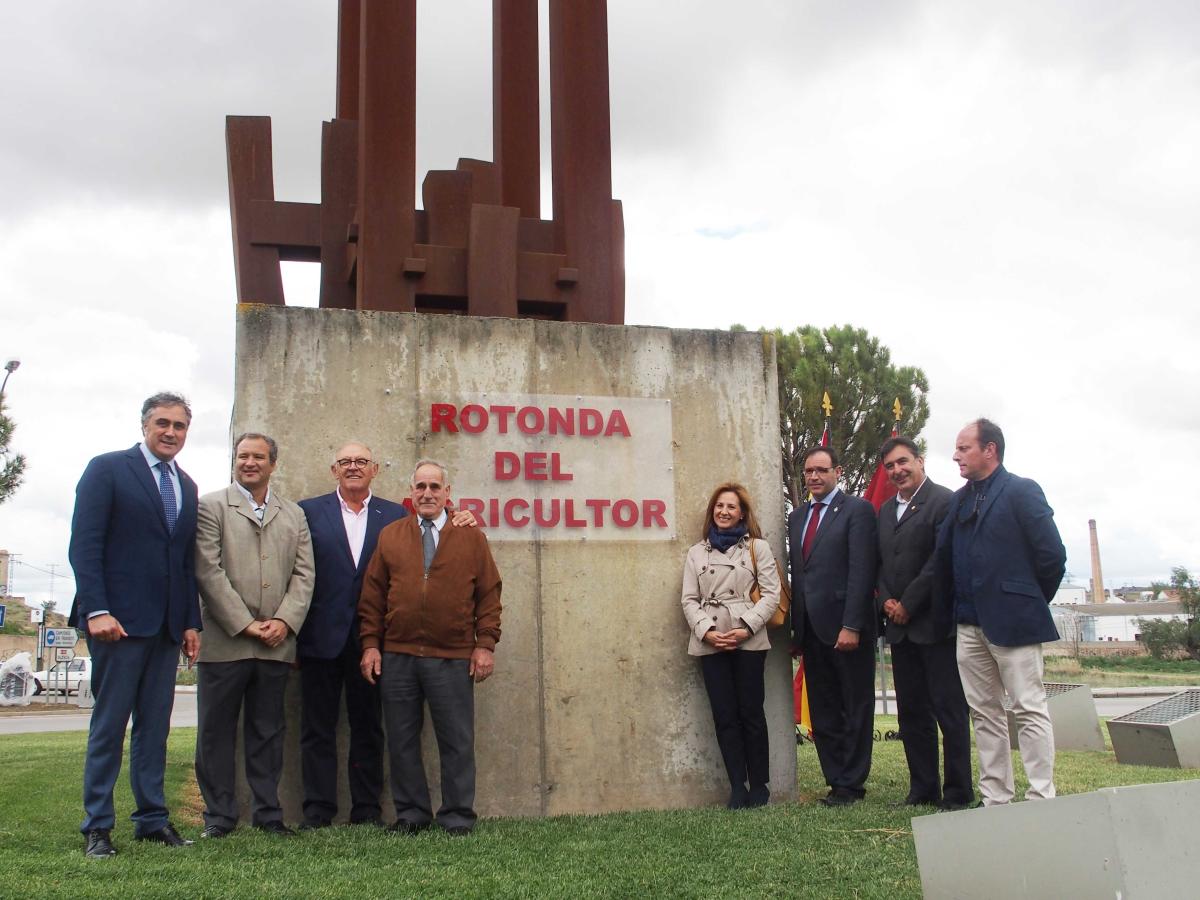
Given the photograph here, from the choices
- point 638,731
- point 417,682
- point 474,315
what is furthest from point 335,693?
point 474,315

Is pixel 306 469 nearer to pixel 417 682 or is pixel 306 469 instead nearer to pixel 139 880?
pixel 417 682

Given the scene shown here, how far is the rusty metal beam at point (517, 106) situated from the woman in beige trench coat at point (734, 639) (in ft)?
9.53

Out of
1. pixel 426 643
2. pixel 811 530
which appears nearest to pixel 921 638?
pixel 811 530

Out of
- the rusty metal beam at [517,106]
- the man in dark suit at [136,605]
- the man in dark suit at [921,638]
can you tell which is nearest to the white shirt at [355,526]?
the man in dark suit at [136,605]

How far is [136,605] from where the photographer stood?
4504 millimetres

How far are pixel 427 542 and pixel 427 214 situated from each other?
8.41 ft

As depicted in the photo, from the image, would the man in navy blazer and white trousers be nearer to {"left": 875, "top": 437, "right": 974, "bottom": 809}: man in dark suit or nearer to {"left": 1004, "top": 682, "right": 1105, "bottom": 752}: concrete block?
{"left": 875, "top": 437, "right": 974, "bottom": 809}: man in dark suit

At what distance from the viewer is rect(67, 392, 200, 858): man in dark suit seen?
4.39 meters

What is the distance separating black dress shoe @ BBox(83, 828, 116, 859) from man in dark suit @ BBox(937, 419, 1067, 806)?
3526mm

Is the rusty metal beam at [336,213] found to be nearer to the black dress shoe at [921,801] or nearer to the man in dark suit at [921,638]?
the man in dark suit at [921,638]

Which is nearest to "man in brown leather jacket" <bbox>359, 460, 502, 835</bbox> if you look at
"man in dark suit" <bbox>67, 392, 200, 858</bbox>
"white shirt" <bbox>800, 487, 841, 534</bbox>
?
"man in dark suit" <bbox>67, 392, 200, 858</bbox>

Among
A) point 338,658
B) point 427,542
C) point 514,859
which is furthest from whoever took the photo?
point 338,658

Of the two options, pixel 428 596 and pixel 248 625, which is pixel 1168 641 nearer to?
pixel 428 596

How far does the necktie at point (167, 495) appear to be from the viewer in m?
4.70
